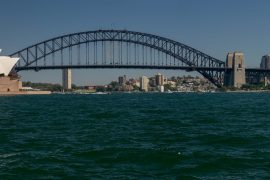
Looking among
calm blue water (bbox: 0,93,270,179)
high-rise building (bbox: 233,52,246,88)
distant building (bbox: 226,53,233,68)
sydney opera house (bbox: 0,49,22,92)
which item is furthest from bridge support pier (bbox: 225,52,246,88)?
calm blue water (bbox: 0,93,270,179)

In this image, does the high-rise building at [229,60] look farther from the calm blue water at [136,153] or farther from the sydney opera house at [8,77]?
the calm blue water at [136,153]

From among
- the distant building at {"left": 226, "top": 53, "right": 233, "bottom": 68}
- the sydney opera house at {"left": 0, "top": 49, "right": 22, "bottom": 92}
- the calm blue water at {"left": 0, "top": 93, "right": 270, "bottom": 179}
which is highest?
the distant building at {"left": 226, "top": 53, "right": 233, "bottom": 68}

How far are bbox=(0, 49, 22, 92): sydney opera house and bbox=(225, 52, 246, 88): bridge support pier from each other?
51.5m

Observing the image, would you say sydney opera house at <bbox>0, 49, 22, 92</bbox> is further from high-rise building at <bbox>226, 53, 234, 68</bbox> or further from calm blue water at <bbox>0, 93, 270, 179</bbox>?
calm blue water at <bbox>0, 93, 270, 179</bbox>

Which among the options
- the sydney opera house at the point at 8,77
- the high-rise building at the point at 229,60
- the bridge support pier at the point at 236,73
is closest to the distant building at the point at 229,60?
the high-rise building at the point at 229,60

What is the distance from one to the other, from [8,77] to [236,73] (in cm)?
5712

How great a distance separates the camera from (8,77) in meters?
110

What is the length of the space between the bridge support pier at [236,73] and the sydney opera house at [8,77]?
5149 cm

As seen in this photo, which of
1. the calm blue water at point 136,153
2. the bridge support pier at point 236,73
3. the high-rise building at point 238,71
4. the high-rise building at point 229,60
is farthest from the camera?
the high-rise building at point 229,60

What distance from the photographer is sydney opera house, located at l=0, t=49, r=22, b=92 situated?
101312 millimetres

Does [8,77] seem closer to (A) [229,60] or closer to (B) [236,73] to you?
(B) [236,73]

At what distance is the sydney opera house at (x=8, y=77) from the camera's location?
→ 10131 centimetres

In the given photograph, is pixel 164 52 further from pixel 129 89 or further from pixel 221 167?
pixel 221 167

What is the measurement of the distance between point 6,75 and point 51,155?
9911cm
